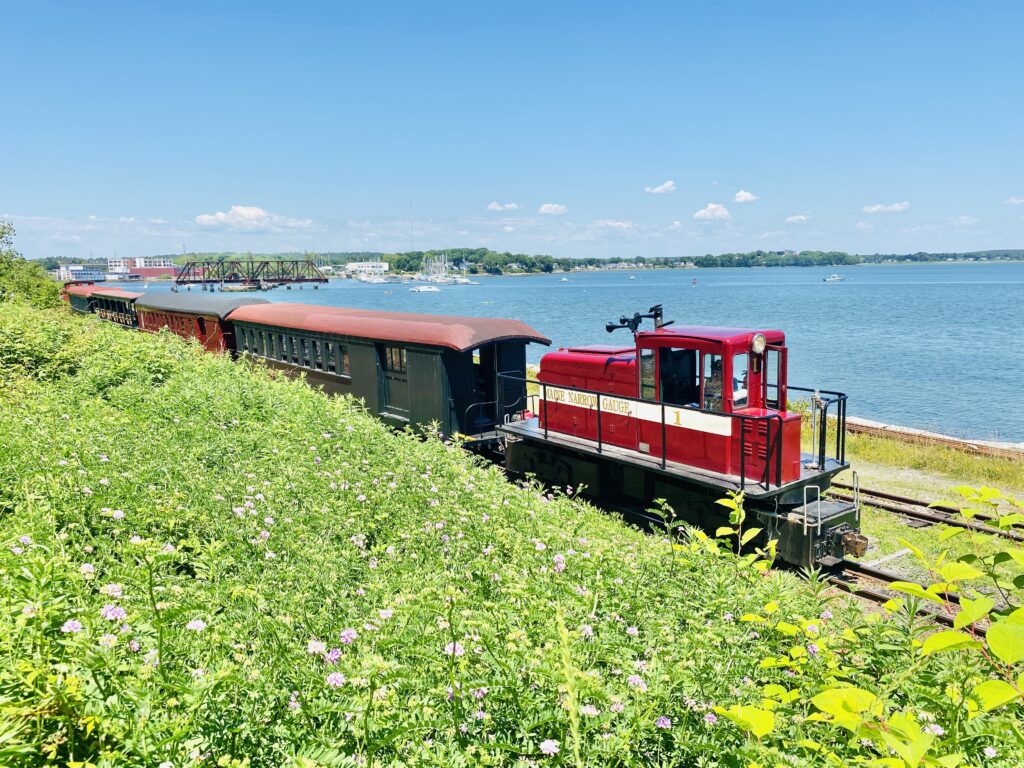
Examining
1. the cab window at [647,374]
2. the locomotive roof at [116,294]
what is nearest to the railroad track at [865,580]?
the cab window at [647,374]

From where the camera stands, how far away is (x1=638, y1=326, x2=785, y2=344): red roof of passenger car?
10203mm

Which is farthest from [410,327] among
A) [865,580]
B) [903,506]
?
[903,506]

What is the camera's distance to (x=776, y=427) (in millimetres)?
9992

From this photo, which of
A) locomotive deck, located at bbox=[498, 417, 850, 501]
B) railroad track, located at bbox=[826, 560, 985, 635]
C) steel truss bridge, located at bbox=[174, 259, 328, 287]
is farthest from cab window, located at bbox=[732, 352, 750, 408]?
steel truss bridge, located at bbox=[174, 259, 328, 287]

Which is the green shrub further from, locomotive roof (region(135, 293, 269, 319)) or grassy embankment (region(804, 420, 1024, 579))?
grassy embankment (region(804, 420, 1024, 579))

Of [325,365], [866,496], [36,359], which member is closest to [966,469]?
[866,496]

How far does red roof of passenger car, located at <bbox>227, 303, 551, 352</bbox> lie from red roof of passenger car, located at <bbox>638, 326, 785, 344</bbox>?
389 cm

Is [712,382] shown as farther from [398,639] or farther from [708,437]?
[398,639]

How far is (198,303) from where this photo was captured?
26.0m

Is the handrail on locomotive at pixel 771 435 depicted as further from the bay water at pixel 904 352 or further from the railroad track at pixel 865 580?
the bay water at pixel 904 352

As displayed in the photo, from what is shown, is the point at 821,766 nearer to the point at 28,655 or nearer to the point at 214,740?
the point at 214,740

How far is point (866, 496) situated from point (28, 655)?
1501 cm

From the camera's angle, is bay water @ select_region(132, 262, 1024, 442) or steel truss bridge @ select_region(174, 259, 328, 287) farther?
steel truss bridge @ select_region(174, 259, 328, 287)

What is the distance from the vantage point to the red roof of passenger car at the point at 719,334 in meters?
10.2
